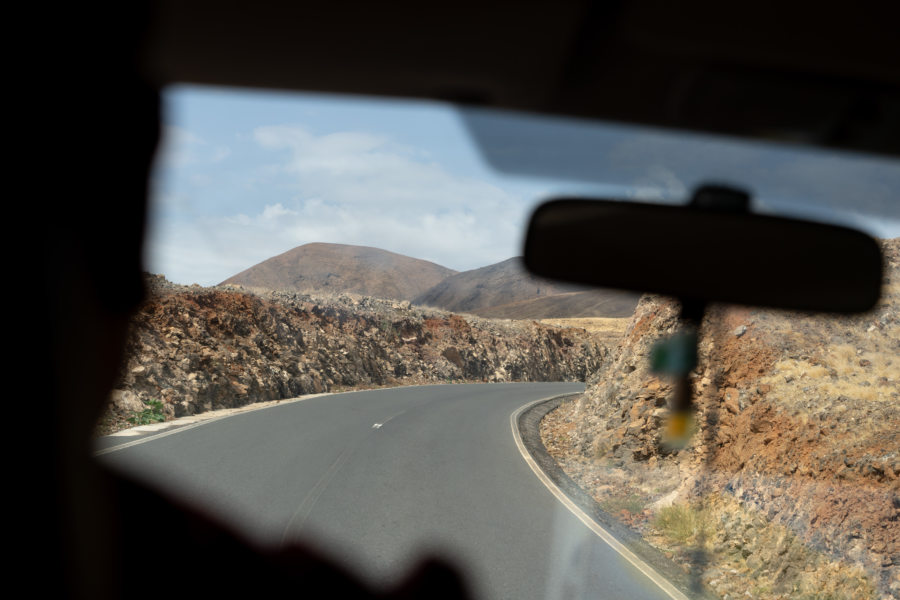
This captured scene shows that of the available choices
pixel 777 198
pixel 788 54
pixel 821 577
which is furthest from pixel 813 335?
pixel 788 54

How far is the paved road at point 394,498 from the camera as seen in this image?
679cm

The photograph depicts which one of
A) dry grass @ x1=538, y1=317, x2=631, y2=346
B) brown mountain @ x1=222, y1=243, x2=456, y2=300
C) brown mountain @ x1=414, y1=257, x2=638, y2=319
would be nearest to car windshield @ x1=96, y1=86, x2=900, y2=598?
dry grass @ x1=538, y1=317, x2=631, y2=346

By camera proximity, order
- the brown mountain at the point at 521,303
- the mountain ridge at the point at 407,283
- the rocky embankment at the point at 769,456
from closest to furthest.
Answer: the rocky embankment at the point at 769,456, the mountain ridge at the point at 407,283, the brown mountain at the point at 521,303

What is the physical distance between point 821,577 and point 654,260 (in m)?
4.62

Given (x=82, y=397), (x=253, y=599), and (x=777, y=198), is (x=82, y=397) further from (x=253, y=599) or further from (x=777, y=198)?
(x=777, y=198)

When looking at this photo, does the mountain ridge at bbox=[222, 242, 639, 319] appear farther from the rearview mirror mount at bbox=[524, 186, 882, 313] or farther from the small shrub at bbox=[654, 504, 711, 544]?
the rearview mirror mount at bbox=[524, 186, 882, 313]

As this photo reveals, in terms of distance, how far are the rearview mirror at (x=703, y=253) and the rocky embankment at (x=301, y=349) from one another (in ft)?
46.6

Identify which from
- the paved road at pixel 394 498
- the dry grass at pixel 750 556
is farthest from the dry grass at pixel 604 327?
the dry grass at pixel 750 556

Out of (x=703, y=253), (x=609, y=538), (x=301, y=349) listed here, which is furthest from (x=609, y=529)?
(x=301, y=349)

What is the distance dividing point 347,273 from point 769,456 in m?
156

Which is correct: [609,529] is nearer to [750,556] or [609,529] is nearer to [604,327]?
[750,556]

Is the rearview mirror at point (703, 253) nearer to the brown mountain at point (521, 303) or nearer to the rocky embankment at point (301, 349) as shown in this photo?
the rocky embankment at point (301, 349)

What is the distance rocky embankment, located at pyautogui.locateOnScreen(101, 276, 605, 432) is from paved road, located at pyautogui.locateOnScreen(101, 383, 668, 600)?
4.63 m

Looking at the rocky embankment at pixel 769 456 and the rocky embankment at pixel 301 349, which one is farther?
the rocky embankment at pixel 301 349
